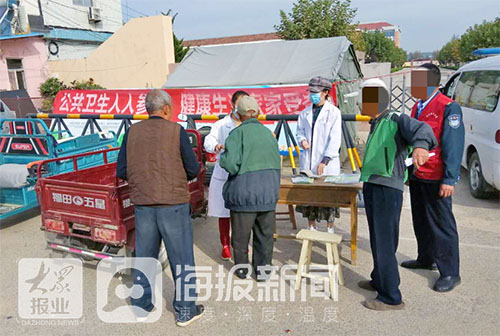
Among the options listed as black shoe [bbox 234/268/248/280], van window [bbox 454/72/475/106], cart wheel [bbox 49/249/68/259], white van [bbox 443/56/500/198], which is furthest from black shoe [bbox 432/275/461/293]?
van window [bbox 454/72/475/106]

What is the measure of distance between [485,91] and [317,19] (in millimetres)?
14646

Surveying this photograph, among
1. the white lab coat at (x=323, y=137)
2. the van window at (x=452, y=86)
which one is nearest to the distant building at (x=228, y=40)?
the van window at (x=452, y=86)

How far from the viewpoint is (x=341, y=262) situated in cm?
401

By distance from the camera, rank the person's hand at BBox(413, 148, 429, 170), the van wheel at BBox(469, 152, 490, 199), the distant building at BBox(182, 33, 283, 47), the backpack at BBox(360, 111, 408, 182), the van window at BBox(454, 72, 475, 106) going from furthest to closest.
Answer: the distant building at BBox(182, 33, 283, 47), the van window at BBox(454, 72, 475, 106), the van wheel at BBox(469, 152, 490, 199), the backpack at BBox(360, 111, 408, 182), the person's hand at BBox(413, 148, 429, 170)

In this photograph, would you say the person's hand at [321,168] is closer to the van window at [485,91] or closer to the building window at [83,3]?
the van window at [485,91]

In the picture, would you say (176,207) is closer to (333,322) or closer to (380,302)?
(333,322)

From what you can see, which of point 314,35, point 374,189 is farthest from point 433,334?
point 314,35

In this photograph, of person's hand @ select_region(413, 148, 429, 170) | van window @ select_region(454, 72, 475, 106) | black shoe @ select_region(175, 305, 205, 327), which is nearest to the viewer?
person's hand @ select_region(413, 148, 429, 170)

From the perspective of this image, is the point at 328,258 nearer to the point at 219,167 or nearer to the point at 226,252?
the point at 226,252

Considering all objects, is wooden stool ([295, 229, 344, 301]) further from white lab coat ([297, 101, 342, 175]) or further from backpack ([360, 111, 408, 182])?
white lab coat ([297, 101, 342, 175])

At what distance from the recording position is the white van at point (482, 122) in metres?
5.18

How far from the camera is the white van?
5.18m

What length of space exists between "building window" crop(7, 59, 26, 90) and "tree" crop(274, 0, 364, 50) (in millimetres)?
12322

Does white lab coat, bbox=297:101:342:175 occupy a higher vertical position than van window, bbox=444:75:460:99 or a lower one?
lower
